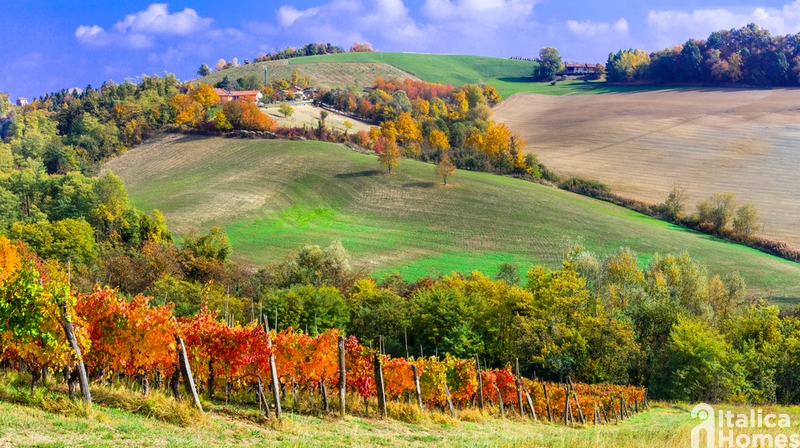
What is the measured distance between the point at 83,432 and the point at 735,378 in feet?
137

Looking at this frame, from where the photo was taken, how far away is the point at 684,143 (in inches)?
5000

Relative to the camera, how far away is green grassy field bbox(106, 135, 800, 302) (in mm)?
76438

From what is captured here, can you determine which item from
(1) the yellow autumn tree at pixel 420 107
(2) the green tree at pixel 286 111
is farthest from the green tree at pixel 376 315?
(1) the yellow autumn tree at pixel 420 107

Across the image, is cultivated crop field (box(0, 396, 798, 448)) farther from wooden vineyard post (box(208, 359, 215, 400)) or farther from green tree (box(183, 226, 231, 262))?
green tree (box(183, 226, 231, 262))

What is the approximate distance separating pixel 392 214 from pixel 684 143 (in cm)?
7099

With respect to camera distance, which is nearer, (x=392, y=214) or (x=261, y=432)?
(x=261, y=432)

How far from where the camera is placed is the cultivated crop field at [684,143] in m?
102

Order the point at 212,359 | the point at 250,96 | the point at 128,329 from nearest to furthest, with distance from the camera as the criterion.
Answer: the point at 128,329 → the point at 212,359 → the point at 250,96

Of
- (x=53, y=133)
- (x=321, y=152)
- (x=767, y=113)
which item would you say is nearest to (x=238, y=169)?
(x=321, y=152)

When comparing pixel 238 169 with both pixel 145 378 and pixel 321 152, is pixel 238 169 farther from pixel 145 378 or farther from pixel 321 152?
pixel 145 378

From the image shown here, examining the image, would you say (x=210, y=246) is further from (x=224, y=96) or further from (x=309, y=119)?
(x=224, y=96)
